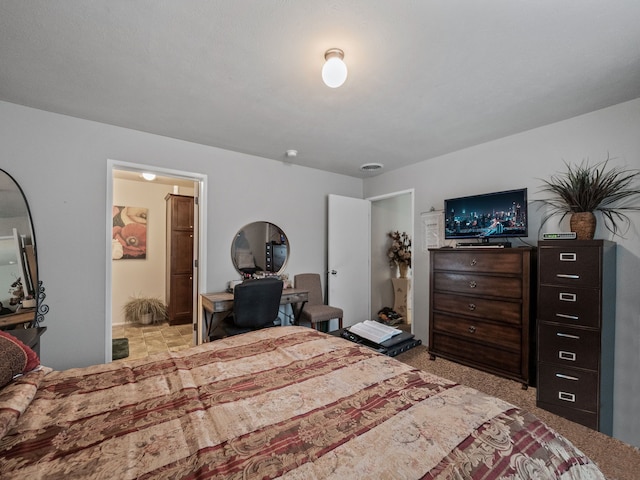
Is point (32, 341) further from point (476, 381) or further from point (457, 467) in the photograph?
point (476, 381)

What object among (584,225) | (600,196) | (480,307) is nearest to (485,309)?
(480,307)

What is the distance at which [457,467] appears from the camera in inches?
30.5

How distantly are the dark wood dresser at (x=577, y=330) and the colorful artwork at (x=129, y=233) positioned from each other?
5.39m

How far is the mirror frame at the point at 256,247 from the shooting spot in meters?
3.50

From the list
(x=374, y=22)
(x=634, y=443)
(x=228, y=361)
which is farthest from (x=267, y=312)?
(x=634, y=443)

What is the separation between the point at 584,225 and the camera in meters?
2.16

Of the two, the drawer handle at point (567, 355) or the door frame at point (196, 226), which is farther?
the door frame at point (196, 226)

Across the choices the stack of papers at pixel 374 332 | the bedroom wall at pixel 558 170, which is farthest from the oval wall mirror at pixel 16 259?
the bedroom wall at pixel 558 170

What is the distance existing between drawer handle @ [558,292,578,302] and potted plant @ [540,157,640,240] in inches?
17.7

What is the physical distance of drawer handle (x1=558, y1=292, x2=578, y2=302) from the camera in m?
2.09

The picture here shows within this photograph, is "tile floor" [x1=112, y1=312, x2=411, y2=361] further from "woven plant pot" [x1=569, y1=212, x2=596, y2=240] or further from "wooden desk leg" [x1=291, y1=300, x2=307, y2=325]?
"woven plant pot" [x1=569, y1=212, x2=596, y2=240]

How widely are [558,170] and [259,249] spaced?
322 cm

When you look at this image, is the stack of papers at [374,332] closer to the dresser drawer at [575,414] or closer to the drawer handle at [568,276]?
the dresser drawer at [575,414]

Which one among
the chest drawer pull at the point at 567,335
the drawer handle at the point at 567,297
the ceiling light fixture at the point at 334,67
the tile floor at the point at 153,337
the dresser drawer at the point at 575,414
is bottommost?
the tile floor at the point at 153,337
